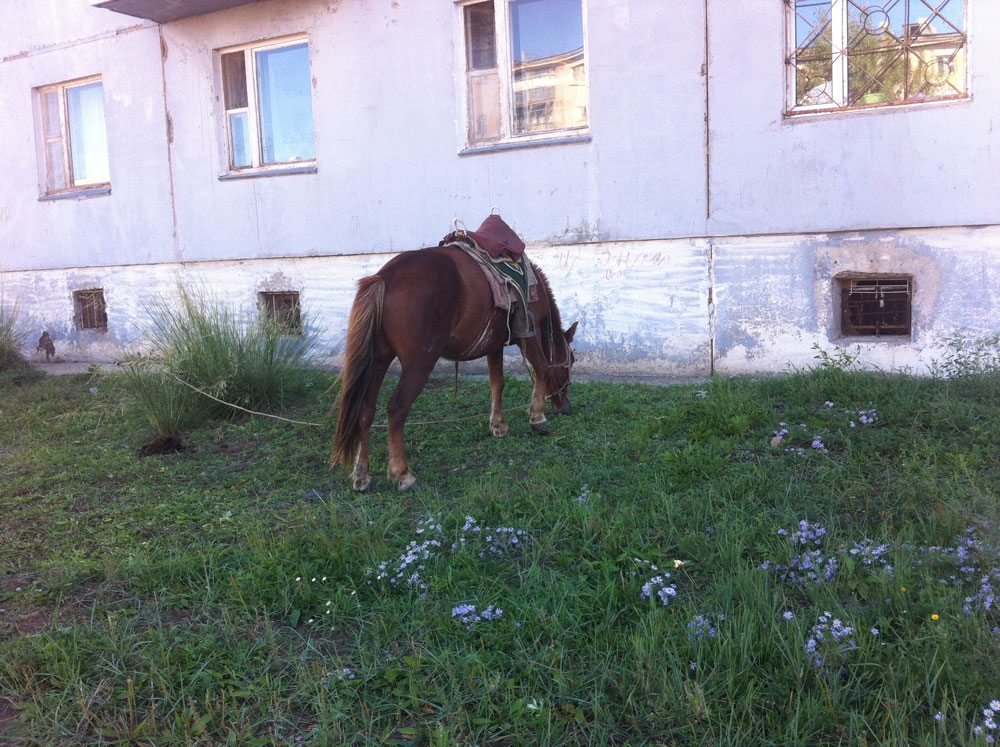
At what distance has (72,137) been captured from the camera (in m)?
12.1

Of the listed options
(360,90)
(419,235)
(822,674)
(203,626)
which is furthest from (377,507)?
(360,90)

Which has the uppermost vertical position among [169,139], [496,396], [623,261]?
[169,139]

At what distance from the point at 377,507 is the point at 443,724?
2.07 metres

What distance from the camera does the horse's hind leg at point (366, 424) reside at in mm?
5062

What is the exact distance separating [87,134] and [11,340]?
3113 mm

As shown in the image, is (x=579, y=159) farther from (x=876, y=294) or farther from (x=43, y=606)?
(x=43, y=606)

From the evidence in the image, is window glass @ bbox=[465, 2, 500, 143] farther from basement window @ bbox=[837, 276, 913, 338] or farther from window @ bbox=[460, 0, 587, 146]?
basement window @ bbox=[837, 276, 913, 338]

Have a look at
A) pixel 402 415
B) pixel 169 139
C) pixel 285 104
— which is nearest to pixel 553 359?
pixel 402 415

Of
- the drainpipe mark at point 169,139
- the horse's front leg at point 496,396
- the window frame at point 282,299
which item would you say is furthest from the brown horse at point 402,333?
the drainpipe mark at point 169,139

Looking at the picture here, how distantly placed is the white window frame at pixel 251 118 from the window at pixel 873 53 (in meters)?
5.39

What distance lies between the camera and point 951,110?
21.9 ft

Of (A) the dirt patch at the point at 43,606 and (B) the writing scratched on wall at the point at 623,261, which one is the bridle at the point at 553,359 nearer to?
(B) the writing scratched on wall at the point at 623,261

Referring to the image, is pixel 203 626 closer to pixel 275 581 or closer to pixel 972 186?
pixel 275 581

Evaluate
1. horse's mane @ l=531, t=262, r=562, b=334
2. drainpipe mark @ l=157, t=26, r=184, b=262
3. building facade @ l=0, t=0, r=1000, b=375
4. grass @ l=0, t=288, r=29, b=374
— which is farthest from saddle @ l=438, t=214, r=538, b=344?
grass @ l=0, t=288, r=29, b=374
